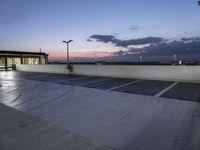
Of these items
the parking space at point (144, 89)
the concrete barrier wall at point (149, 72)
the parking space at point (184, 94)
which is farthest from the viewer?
the concrete barrier wall at point (149, 72)

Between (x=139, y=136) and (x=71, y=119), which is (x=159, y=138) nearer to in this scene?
(x=139, y=136)

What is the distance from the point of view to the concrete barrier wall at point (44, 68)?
14.4 metres

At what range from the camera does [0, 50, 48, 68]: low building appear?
23.2 metres

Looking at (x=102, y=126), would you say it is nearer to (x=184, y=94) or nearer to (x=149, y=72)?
(x=184, y=94)

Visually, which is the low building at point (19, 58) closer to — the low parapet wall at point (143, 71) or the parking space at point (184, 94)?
the low parapet wall at point (143, 71)

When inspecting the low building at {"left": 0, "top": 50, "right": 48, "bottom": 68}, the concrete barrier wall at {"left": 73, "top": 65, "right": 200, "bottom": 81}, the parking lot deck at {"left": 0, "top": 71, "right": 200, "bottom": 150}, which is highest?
the low building at {"left": 0, "top": 50, "right": 48, "bottom": 68}

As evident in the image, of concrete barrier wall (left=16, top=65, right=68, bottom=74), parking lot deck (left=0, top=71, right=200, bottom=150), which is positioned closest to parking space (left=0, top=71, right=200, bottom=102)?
parking lot deck (left=0, top=71, right=200, bottom=150)

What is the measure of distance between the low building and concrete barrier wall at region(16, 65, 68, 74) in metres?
4.60

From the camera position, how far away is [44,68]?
16.5 meters

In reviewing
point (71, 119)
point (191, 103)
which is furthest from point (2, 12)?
point (191, 103)

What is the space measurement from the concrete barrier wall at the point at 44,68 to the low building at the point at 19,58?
4.60 metres

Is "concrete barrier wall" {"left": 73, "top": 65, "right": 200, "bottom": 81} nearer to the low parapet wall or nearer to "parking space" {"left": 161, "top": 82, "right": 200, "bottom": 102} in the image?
the low parapet wall

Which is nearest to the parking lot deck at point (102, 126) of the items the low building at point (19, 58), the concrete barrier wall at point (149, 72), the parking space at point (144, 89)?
the parking space at point (144, 89)

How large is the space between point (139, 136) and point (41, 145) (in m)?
1.46
